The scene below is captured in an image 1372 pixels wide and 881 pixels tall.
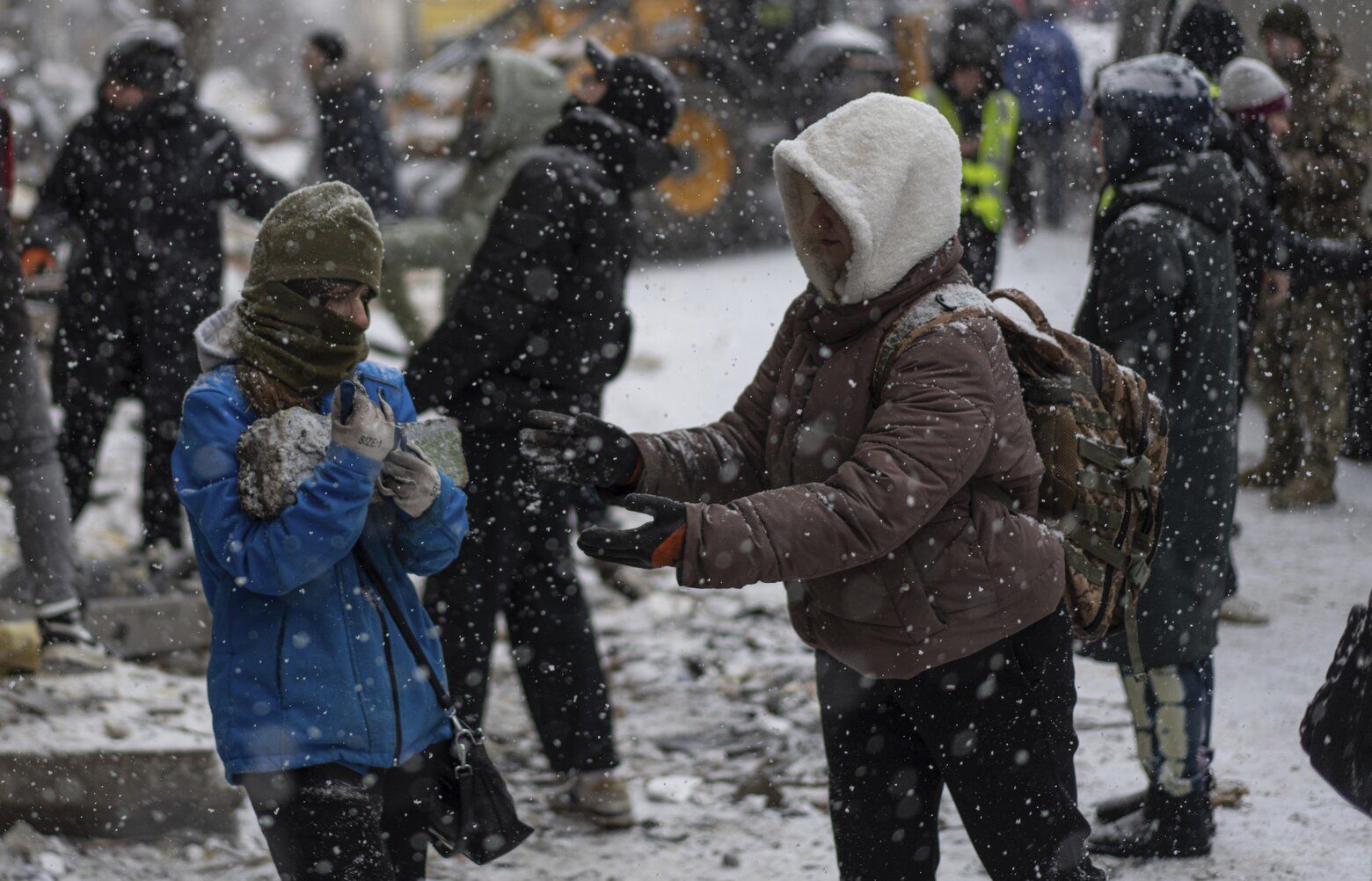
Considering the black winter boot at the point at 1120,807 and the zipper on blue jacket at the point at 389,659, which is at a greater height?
the zipper on blue jacket at the point at 389,659

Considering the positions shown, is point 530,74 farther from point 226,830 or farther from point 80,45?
point 80,45

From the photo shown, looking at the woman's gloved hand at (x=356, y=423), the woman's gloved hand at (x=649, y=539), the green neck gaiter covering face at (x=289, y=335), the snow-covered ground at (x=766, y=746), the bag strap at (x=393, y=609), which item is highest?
the green neck gaiter covering face at (x=289, y=335)

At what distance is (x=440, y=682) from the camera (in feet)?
8.50

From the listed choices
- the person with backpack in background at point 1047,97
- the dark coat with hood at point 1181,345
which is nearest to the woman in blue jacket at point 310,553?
the dark coat with hood at point 1181,345

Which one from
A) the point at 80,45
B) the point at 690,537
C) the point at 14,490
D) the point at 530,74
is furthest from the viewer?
the point at 80,45

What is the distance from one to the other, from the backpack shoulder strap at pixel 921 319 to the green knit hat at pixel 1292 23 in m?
4.39

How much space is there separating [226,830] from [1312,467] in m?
5.22

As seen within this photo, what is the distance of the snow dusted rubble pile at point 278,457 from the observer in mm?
2320

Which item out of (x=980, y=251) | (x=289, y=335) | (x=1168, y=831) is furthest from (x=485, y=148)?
(x=1168, y=831)

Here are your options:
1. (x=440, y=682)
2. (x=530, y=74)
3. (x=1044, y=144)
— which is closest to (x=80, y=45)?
(x=1044, y=144)

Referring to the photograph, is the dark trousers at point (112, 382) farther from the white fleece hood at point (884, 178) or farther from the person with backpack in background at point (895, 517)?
the white fleece hood at point (884, 178)

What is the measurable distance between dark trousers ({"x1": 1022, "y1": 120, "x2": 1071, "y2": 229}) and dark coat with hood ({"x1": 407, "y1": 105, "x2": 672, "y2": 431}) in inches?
316

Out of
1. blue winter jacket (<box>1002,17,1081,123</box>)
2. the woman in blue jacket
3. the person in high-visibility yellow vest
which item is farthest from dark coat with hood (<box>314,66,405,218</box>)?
the woman in blue jacket

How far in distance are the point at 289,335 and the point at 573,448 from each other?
0.52m
